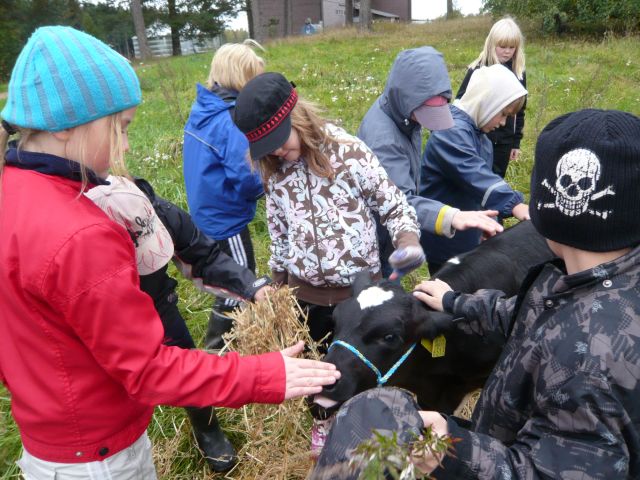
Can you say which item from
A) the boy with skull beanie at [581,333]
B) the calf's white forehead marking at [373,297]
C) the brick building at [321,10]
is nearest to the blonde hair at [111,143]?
the boy with skull beanie at [581,333]

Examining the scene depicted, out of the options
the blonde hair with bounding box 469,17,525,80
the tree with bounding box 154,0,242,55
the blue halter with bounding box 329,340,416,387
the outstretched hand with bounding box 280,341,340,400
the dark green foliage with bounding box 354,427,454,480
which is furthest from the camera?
the tree with bounding box 154,0,242,55

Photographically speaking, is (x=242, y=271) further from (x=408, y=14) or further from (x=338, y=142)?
(x=408, y=14)

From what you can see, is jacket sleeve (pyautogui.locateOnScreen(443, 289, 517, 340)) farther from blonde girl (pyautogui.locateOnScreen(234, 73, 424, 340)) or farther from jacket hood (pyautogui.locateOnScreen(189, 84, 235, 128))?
jacket hood (pyautogui.locateOnScreen(189, 84, 235, 128))

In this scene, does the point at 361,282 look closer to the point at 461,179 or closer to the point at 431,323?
the point at 431,323

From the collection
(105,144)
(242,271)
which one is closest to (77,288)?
(105,144)

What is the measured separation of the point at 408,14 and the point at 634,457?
146 ft

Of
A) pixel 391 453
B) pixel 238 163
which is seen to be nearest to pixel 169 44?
pixel 238 163

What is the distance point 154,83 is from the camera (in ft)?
52.6

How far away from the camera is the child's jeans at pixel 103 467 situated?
1829 mm

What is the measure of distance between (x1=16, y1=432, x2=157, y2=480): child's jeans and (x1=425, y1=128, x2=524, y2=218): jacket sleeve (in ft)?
7.60

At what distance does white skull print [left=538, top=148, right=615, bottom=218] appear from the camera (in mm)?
1281

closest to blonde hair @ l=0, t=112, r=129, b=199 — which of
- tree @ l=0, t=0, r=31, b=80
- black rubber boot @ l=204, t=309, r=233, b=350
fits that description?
black rubber boot @ l=204, t=309, r=233, b=350

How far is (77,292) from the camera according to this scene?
1.48 metres

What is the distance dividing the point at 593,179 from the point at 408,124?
198cm
